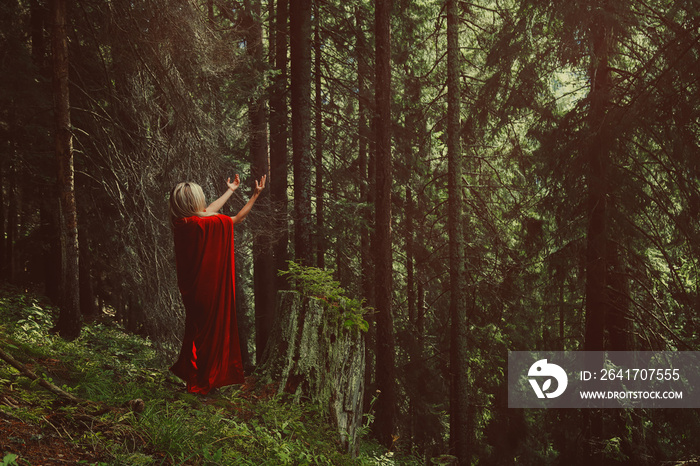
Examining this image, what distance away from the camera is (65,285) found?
778 centimetres

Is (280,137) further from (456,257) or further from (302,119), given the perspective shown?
(456,257)

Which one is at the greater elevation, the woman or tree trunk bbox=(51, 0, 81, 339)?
tree trunk bbox=(51, 0, 81, 339)

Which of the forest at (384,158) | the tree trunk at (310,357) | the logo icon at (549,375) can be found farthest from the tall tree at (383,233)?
the tree trunk at (310,357)

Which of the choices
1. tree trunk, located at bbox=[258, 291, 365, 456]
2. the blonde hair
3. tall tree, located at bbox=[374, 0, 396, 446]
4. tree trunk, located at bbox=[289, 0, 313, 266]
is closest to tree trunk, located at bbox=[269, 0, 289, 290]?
tree trunk, located at bbox=[289, 0, 313, 266]

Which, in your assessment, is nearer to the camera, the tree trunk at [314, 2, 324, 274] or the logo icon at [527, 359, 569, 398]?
the logo icon at [527, 359, 569, 398]

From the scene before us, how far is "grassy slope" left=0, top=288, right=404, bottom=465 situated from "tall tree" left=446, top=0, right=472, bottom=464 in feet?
19.8

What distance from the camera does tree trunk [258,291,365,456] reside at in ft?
17.6

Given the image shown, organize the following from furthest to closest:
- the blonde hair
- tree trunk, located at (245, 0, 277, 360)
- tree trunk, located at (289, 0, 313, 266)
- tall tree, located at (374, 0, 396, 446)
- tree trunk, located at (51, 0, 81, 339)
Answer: tree trunk, located at (245, 0, 277, 360) < tree trunk, located at (289, 0, 313, 266) < tall tree, located at (374, 0, 396, 446) < tree trunk, located at (51, 0, 81, 339) < the blonde hair

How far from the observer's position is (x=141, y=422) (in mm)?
3680

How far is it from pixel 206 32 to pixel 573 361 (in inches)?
429

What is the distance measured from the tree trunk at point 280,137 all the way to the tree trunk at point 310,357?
306 inches

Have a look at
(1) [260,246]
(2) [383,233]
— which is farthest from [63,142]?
(1) [260,246]

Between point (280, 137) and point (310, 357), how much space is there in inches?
381

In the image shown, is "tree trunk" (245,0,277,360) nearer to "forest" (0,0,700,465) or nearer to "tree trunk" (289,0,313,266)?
"forest" (0,0,700,465)
